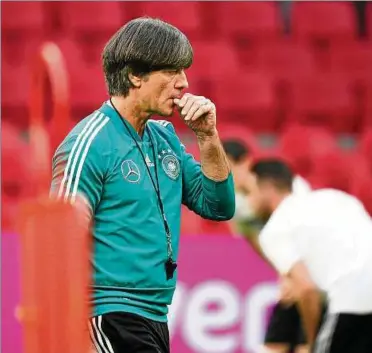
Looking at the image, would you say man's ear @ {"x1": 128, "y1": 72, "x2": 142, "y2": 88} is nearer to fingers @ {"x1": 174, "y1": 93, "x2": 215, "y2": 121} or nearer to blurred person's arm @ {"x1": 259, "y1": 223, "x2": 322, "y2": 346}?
fingers @ {"x1": 174, "y1": 93, "x2": 215, "y2": 121}

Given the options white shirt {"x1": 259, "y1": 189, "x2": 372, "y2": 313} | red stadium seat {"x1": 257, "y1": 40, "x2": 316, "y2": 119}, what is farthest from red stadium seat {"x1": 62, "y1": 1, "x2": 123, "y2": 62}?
white shirt {"x1": 259, "y1": 189, "x2": 372, "y2": 313}

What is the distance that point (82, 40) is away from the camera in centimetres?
962

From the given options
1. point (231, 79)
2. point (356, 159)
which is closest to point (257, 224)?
point (356, 159)

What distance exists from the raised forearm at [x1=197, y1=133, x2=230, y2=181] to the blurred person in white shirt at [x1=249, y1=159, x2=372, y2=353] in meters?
1.80

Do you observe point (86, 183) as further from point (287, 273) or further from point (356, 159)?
point (356, 159)

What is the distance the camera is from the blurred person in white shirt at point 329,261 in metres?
5.29

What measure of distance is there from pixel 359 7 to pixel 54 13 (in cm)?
253

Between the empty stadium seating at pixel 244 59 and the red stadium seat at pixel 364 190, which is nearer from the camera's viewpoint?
the red stadium seat at pixel 364 190

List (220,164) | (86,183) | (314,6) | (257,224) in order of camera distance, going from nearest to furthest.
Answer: (86,183) < (220,164) < (257,224) < (314,6)

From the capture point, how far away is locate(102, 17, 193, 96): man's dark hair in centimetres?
346

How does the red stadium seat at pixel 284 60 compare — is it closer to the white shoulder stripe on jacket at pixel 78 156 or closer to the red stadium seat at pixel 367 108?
the red stadium seat at pixel 367 108

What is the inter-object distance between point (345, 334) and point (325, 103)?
14.9 ft

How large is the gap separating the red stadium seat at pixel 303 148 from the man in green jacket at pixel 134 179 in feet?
16.6

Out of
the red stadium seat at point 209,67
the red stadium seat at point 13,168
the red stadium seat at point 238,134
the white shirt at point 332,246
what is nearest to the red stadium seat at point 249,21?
the red stadium seat at point 209,67
